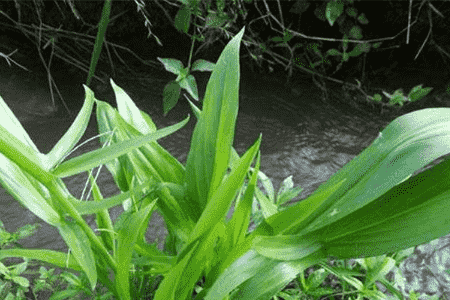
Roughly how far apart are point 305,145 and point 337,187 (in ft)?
2.93

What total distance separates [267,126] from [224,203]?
104 cm

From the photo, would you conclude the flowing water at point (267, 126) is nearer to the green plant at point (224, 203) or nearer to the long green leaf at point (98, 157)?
the green plant at point (224, 203)

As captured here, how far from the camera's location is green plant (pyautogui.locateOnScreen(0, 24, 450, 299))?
1.83 ft

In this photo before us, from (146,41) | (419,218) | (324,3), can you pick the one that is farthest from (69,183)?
(324,3)

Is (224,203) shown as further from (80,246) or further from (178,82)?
(178,82)

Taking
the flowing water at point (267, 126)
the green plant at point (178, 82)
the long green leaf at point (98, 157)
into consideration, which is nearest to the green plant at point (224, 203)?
the long green leaf at point (98, 157)

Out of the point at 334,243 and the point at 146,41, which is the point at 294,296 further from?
the point at 146,41

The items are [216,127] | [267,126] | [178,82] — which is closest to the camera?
[216,127]

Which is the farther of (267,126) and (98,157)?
(267,126)

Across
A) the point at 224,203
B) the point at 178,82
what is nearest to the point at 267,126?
the point at 178,82

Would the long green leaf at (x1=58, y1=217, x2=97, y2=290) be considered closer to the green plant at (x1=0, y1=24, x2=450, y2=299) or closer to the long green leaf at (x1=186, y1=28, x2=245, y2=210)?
the green plant at (x1=0, y1=24, x2=450, y2=299)

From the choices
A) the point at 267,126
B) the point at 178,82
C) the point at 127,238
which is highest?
the point at 178,82

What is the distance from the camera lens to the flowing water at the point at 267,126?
134 cm

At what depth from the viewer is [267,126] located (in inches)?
64.0
